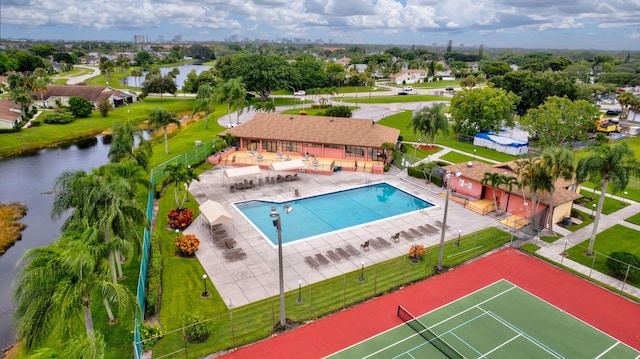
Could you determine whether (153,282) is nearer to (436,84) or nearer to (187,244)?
(187,244)

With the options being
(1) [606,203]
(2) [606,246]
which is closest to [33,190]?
(2) [606,246]

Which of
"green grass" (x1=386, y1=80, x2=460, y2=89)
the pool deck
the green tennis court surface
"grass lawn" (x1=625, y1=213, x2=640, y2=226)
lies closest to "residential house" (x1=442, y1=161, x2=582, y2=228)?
the pool deck

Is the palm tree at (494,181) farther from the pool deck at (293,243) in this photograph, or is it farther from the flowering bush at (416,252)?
the flowering bush at (416,252)

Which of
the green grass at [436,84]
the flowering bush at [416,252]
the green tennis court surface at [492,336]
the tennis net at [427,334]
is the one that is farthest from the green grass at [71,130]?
the green grass at [436,84]

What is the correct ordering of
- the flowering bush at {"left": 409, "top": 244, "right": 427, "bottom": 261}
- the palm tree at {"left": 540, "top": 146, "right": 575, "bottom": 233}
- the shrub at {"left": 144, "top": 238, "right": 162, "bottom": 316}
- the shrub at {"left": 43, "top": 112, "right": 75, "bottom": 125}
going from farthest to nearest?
the shrub at {"left": 43, "top": 112, "right": 75, "bottom": 125}, the palm tree at {"left": 540, "top": 146, "right": 575, "bottom": 233}, the flowering bush at {"left": 409, "top": 244, "right": 427, "bottom": 261}, the shrub at {"left": 144, "top": 238, "right": 162, "bottom": 316}

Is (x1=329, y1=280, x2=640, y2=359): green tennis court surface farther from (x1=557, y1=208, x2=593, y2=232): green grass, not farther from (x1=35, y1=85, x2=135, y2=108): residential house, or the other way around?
(x1=35, y1=85, x2=135, y2=108): residential house

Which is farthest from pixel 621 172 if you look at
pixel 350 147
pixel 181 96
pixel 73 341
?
pixel 181 96

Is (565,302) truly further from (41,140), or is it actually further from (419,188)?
(41,140)
